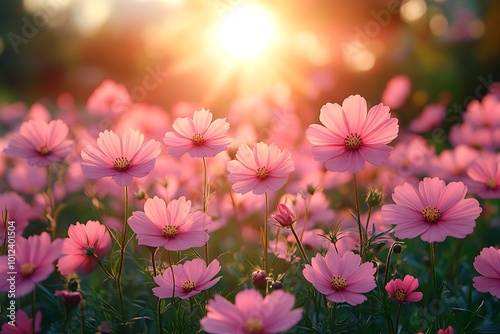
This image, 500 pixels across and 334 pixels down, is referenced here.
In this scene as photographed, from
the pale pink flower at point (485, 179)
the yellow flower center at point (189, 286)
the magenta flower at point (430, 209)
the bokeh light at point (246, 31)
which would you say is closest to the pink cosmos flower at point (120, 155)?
the yellow flower center at point (189, 286)

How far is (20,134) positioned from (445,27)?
16.8ft

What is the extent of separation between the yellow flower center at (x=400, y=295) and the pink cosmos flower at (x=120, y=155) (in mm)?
522

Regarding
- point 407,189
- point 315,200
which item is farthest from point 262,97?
point 407,189

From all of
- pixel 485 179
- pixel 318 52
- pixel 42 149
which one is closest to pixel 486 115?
pixel 485 179

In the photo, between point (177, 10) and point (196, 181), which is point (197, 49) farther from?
point (196, 181)

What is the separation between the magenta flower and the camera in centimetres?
101

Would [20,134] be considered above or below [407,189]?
above

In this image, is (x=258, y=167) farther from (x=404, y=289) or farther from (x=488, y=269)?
(x=488, y=269)

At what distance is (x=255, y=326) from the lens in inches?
32.0

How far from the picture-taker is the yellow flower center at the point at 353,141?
110 centimetres

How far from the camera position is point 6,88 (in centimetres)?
1062

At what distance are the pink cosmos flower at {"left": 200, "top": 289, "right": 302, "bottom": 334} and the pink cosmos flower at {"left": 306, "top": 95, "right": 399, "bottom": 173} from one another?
33cm

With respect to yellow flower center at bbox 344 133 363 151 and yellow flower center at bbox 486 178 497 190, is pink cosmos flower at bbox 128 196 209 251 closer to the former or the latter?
yellow flower center at bbox 344 133 363 151

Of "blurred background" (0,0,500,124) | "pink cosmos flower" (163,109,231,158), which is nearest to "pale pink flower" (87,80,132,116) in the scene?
"blurred background" (0,0,500,124)
